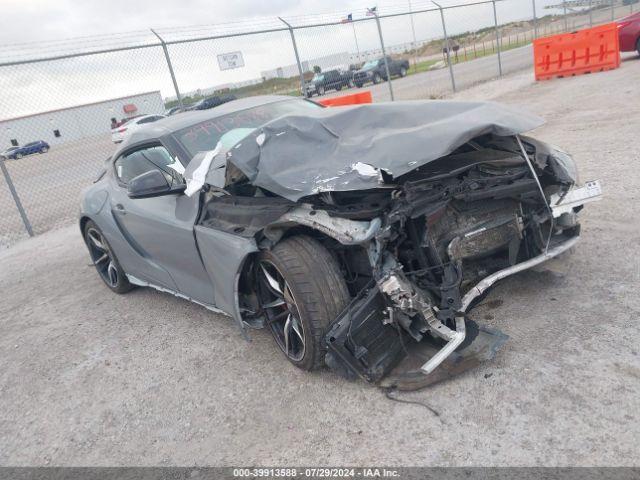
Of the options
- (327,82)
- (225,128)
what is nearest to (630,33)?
(327,82)

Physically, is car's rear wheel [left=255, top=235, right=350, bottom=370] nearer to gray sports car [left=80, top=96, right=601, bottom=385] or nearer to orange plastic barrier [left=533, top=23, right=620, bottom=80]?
gray sports car [left=80, top=96, right=601, bottom=385]

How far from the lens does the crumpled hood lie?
273 centimetres

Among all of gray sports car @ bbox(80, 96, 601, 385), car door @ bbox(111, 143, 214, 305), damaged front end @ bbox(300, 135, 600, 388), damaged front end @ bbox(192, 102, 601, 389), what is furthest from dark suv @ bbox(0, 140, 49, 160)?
damaged front end @ bbox(300, 135, 600, 388)

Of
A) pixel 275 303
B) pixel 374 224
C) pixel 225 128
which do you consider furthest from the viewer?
pixel 225 128

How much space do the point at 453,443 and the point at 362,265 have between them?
1.11 metres

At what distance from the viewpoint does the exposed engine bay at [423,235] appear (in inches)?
106

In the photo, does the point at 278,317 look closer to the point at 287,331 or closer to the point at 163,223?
the point at 287,331

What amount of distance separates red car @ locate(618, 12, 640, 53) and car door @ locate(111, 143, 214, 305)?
46.0 ft

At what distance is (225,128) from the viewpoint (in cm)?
406

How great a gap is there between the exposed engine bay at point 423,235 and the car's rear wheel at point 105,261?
2.19m

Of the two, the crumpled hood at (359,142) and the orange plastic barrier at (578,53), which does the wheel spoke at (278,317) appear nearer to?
the crumpled hood at (359,142)

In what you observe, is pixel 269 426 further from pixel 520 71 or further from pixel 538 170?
pixel 520 71

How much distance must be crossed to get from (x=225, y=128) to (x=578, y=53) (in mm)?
12377

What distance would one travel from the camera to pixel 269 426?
8.92ft
